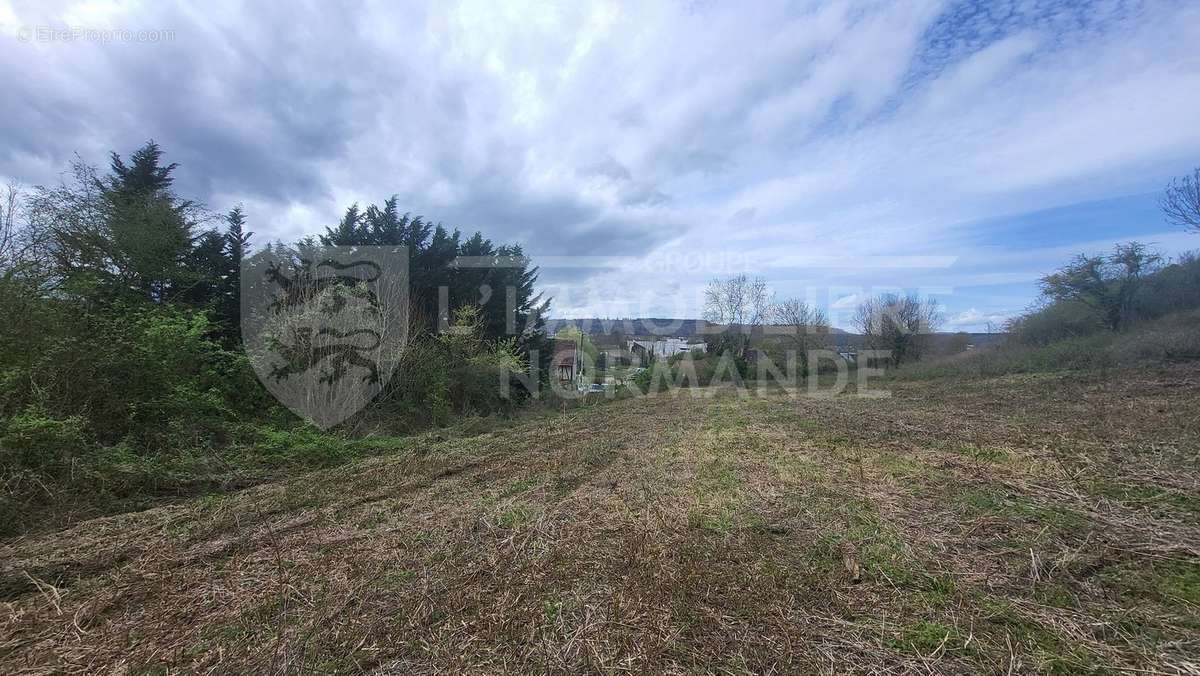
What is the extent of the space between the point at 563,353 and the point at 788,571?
20137mm

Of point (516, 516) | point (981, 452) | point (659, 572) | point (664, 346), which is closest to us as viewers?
point (659, 572)

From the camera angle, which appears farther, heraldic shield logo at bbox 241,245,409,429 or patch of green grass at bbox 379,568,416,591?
heraldic shield logo at bbox 241,245,409,429

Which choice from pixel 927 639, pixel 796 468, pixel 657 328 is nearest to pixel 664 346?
pixel 657 328

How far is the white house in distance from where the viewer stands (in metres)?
26.5

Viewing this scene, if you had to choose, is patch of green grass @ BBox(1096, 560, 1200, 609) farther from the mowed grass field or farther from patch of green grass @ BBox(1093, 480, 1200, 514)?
patch of green grass @ BBox(1093, 480, 1200, 514)

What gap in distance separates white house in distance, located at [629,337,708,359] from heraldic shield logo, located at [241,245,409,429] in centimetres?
1809

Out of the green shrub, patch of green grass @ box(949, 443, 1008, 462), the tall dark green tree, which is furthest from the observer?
the tall dark green tree

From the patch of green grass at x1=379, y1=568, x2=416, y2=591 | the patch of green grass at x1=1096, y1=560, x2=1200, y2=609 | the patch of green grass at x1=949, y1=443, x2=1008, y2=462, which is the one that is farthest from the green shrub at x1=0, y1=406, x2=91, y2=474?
the patch of green grass at x1=949, y1=443, x2=1008, y2=462

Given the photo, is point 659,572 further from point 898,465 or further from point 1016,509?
point 898,465

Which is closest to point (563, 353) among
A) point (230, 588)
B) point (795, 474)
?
point (795, 474)

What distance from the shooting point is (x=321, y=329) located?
782 centimetres

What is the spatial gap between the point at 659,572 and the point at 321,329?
780cm

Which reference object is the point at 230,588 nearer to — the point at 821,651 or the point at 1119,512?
the point at 821,651

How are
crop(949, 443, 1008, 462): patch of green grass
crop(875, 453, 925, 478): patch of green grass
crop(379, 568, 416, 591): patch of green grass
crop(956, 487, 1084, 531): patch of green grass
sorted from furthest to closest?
crop(949, 443, 1008, 462): patch of green grass
crop(875, 453, 925, 478): patch of green grass
crop(956, 487, 1084, 531): patch of green grass
crop(379, 568, 416, 591): patch of green grass
